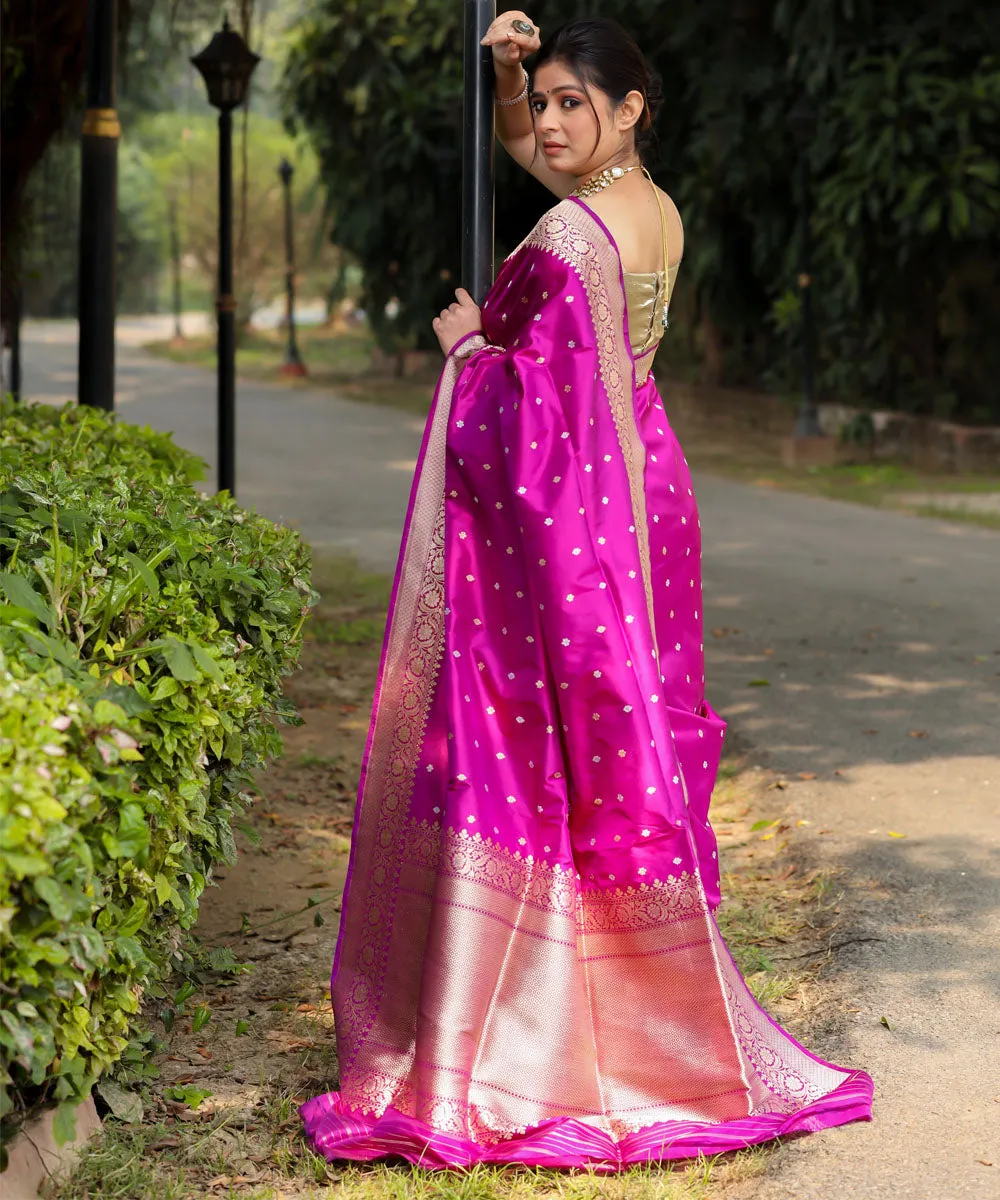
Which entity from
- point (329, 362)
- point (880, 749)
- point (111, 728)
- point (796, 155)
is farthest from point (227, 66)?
point (329, 362)

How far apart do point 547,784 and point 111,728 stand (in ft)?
3.05

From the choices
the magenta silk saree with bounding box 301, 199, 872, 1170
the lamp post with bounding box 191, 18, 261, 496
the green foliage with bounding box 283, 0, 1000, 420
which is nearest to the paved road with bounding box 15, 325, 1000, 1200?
the magenta silk saree with bounding box 301, 199, 872, 1170

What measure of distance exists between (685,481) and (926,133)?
12.0m

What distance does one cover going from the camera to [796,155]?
55.6 feet

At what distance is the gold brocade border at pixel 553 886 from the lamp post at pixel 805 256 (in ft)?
44.6

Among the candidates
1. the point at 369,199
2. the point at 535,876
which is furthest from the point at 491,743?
the point at 369,199

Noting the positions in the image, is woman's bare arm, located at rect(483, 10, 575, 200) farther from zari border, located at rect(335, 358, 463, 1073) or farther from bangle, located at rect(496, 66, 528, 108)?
zari border, located at rect(335, 358, 463, 1073)

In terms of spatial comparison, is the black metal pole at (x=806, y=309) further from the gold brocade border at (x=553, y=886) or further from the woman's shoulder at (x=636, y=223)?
the gold brocade border at (x=553, y=886)

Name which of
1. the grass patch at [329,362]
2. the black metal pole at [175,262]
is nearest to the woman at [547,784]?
the grass patch at [329,362]

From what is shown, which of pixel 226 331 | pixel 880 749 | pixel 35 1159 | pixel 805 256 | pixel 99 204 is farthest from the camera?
pixel 805 256

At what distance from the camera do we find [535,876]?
10.5 feet

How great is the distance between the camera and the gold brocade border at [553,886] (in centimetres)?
315

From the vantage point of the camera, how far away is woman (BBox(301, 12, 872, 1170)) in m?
3.13

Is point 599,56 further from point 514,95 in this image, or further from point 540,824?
point 540,824
